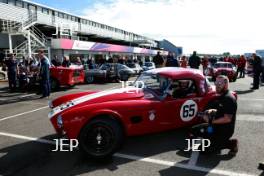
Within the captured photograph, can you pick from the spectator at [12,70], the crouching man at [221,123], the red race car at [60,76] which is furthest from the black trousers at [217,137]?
the spectator at [12,70]

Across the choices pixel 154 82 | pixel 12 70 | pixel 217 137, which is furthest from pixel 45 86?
pixel 217 137

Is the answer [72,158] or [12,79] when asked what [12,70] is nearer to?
[12,79]

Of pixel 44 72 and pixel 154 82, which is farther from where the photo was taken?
pixel 44 72

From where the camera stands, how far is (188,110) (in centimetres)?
533

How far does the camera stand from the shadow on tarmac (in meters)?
4.05

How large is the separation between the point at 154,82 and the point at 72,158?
7.38 feet

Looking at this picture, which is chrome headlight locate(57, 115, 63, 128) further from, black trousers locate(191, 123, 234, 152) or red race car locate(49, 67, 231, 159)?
black trousers locate(191, 123, 234, 152)

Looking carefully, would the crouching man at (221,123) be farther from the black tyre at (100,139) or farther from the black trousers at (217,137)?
the black tyre at (100,139)

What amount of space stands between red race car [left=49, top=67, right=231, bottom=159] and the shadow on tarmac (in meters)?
0.29

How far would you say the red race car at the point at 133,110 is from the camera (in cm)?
438

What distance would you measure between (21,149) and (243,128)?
184 inches

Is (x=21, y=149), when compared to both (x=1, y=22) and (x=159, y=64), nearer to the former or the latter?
(x=159, y=64)

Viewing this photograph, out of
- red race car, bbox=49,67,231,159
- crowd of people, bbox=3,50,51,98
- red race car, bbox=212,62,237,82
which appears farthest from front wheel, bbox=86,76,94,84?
red race car, bbox=49,67,231,159

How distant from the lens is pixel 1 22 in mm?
26422
